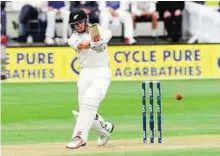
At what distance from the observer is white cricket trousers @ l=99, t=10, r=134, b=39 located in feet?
71.7

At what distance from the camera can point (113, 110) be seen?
15.2 metres

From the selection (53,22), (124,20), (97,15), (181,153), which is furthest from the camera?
(97,15)

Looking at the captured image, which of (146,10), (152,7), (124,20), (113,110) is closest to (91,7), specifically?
(124,20)

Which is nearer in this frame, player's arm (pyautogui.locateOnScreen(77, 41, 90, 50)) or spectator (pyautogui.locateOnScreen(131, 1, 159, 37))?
player's arm (pyautogui.locateOnScreen(77, 41, 90, 50))

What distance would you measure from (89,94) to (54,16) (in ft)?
39.9

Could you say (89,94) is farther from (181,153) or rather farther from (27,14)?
(27,14)

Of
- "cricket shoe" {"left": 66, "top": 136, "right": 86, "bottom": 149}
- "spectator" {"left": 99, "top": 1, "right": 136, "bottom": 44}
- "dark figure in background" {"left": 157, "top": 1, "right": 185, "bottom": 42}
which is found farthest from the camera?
"dark figure in background" {"left": 157, "top": 1, "right": 185, "bottom": 42}

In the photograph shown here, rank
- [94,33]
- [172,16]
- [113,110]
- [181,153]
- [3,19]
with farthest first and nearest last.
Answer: [172,16]
[3,19]
[113,110]
[94,33]
[181,153]

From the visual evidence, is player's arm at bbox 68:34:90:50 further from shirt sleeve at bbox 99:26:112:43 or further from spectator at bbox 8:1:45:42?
spectator at bbox 8:1:45:42

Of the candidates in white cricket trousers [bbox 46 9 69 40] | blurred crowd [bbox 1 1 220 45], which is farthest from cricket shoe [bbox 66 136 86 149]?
white cricket trousers [bbox 46 9 69 40]

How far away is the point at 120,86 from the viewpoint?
1923 cm

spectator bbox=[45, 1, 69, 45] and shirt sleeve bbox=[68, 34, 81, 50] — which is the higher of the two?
shirt sleeve bbox=[68, 34, 81, 50]

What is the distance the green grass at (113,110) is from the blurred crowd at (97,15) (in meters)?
2.47

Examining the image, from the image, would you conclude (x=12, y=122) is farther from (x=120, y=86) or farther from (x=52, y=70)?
(x=52, y=70)
